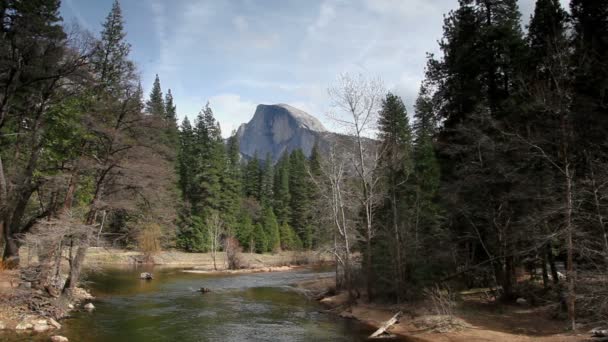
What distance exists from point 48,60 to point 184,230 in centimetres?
3865

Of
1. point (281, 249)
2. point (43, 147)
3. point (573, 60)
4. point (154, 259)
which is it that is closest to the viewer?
point (573, 60)

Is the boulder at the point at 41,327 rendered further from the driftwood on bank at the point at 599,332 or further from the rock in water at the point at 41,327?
the driftwood on bank at the point at 599,332

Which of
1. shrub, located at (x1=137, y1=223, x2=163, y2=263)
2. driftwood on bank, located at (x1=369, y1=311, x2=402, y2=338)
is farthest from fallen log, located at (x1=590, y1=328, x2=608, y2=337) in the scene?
shrub, located at (x1=137, y1=223, x2=163, y2=263)

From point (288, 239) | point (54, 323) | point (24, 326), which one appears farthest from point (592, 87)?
point (288, 239)

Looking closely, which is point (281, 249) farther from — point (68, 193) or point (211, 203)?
point (68, 193)

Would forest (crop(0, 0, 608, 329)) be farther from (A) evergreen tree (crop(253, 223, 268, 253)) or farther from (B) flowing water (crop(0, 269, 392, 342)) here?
(A) evergreen tree (crop(253, 223, 268, 253))

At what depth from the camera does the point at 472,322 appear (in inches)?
635

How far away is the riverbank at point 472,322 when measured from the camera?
13914mm

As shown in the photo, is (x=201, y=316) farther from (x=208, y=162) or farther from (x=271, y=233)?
(x=208, y=162)

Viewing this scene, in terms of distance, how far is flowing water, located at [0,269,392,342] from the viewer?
15562mm

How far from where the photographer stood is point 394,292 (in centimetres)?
2128

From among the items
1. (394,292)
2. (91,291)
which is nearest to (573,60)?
(394,292)

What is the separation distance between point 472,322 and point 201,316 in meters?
12.0

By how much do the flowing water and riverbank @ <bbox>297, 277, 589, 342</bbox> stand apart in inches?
66.7
